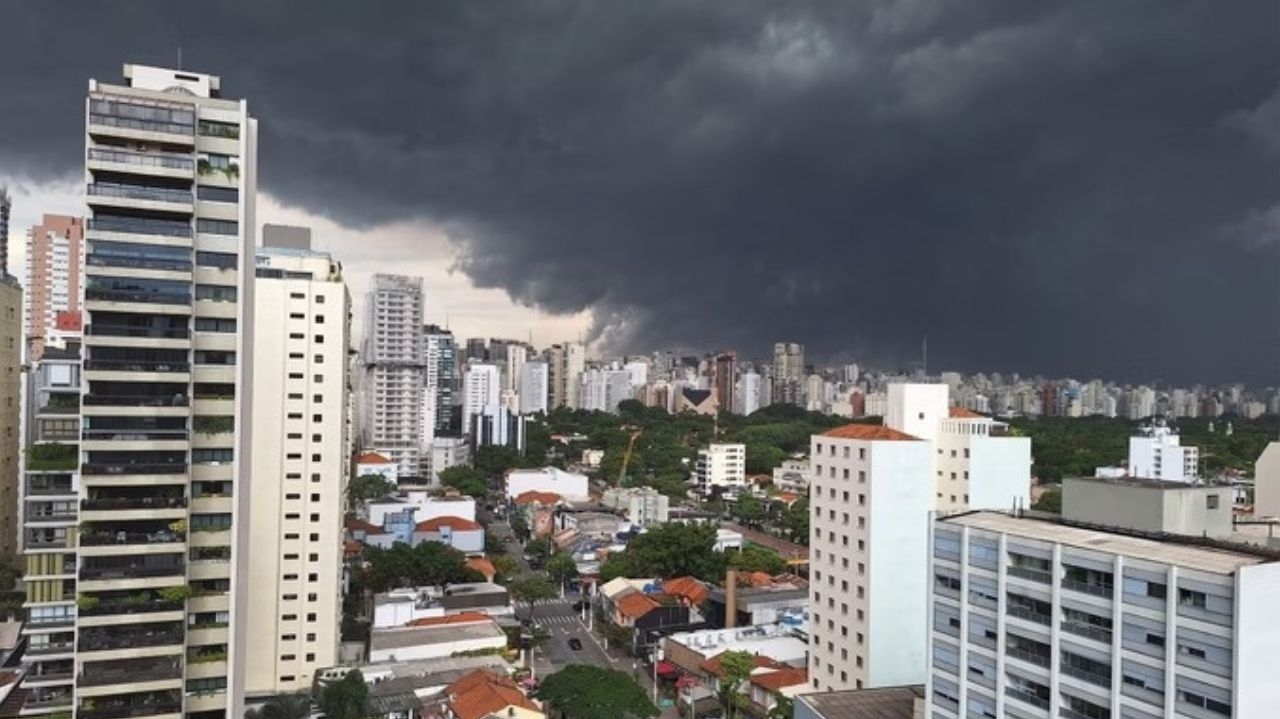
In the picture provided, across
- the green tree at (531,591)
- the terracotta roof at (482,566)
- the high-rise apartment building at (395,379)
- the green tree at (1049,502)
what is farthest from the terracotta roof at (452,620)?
the high-rise apartment building at (395,379)

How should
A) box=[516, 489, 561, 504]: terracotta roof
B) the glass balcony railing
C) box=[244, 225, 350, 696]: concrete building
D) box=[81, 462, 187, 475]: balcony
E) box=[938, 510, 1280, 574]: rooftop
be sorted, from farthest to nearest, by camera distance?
box=[516, 489, 561, 504]: terracotta roof
box=[244, 225, 350, 696]: concrete building
box=[81, 462, 187, 475]: balcony
the glass balcony railing
box=[938, 510, 1280, 574]: rooftop

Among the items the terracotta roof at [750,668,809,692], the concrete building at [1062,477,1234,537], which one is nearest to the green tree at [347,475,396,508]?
the terracotta roof at [750,668,809,692]

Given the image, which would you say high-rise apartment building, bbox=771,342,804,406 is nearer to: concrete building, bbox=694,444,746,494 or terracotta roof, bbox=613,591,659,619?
concrete building, bbox=694,444,746,494

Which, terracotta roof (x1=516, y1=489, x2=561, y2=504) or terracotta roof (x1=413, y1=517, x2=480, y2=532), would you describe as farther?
terracotta roof (x1=516, y1=489, x2=561, y2=504)

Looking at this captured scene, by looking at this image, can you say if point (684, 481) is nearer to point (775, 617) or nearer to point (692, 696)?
point (775, 617)

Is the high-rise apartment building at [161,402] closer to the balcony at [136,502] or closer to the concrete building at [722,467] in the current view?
the balcony at [136,502]

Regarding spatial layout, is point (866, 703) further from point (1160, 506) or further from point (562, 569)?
point (562, 569)

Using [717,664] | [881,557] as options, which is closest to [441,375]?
[717,664]
